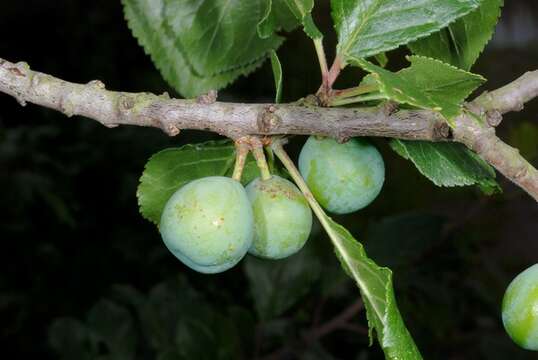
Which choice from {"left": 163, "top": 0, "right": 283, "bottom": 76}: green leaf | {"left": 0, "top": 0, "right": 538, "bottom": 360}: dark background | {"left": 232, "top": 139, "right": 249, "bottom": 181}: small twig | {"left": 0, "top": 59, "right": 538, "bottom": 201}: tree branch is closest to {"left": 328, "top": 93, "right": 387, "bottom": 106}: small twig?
{"left": 0, "top": 59, "right": 538, "bottom": 201}: tree branch

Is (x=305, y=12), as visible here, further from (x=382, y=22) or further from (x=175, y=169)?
(x=175, y=169)

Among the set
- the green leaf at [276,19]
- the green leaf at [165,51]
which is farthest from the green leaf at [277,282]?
the green leaf at [276,19]

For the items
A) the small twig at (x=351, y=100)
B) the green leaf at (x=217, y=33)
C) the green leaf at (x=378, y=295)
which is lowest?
the green leaf at (x=378, y=295)

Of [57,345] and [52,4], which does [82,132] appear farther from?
[52,4]

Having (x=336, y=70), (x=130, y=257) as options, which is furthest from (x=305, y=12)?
(x=130, y=257)

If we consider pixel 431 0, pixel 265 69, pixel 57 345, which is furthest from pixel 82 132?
pixel 431 0

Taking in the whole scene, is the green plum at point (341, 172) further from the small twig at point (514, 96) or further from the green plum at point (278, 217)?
the small twig at point (514, 96)

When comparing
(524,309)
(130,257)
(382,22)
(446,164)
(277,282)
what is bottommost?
(277,282)

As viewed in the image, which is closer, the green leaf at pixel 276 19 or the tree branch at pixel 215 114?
the tree branch at pixel 215 114
